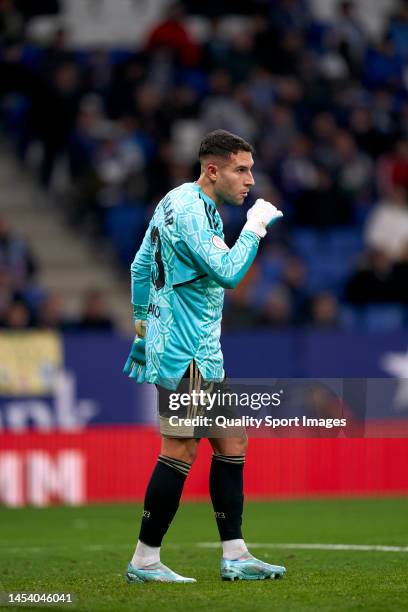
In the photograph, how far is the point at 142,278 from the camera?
24.8ft

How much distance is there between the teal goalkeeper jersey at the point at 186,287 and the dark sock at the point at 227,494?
0.45 m

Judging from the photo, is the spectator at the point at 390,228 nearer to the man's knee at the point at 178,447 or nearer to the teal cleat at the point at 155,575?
the man's knee at the point at 178,447

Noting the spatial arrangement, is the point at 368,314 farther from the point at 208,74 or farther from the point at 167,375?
the point at 167,375

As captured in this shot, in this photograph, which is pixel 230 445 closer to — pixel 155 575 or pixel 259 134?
pixel 155 575

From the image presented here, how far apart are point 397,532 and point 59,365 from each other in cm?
636

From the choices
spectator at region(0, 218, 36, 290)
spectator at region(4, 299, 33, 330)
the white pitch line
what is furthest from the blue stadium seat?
the white pitch line

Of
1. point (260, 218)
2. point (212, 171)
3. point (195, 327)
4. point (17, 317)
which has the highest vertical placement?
point (212, 171)

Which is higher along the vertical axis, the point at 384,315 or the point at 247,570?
the point at 384,315

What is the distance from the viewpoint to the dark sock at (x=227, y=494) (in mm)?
7285

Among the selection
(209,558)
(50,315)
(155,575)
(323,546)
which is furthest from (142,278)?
(50,315)

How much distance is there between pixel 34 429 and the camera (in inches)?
635

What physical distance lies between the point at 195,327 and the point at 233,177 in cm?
78

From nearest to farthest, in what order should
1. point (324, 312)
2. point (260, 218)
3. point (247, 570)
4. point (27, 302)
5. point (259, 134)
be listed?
point (260, 218) → point (247, 570) → point (27, 302) → point (324, 312) → point (259, 134)

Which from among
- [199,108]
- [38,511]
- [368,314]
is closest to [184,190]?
[38,511]
